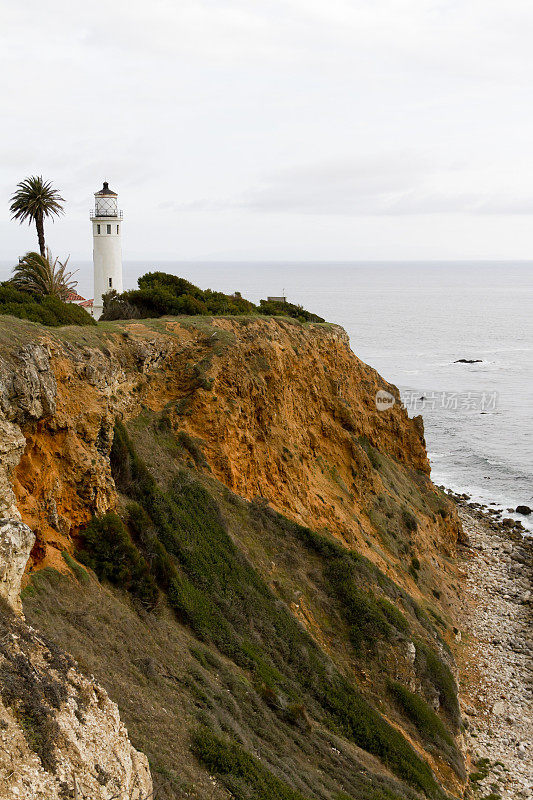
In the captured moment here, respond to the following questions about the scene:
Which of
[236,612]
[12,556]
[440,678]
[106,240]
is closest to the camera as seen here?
[12,556]

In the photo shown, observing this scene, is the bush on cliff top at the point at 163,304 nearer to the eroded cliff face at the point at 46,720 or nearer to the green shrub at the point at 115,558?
the green shrub at the point at 115,558

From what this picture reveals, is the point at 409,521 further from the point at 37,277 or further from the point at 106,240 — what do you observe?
the point at 106,240

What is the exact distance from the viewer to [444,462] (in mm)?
59750

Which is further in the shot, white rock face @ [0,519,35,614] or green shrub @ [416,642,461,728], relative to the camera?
green shrub @ [416,642,461,728]

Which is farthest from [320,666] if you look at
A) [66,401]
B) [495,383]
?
[495,383]

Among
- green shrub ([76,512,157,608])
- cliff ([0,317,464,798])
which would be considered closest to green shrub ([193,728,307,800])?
cliff ([0,317,464,798])

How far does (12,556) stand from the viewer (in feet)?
34.1

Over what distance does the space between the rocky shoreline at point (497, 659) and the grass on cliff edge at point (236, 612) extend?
5238 mm

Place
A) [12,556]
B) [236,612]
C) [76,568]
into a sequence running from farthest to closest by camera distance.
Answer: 1. [236,612]
2. [76,568]
3. [12,556]

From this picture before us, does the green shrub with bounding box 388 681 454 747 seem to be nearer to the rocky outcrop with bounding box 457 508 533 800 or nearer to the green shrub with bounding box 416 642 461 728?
the green shrub with bounding box 416 642 461 728

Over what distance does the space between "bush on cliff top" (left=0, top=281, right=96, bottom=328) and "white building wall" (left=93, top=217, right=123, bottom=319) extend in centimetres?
1766

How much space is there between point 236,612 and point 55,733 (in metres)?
11.6

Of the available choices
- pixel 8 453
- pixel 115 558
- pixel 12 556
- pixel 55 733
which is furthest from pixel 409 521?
pixel 55 733

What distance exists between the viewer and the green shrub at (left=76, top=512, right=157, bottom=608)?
16.2m
